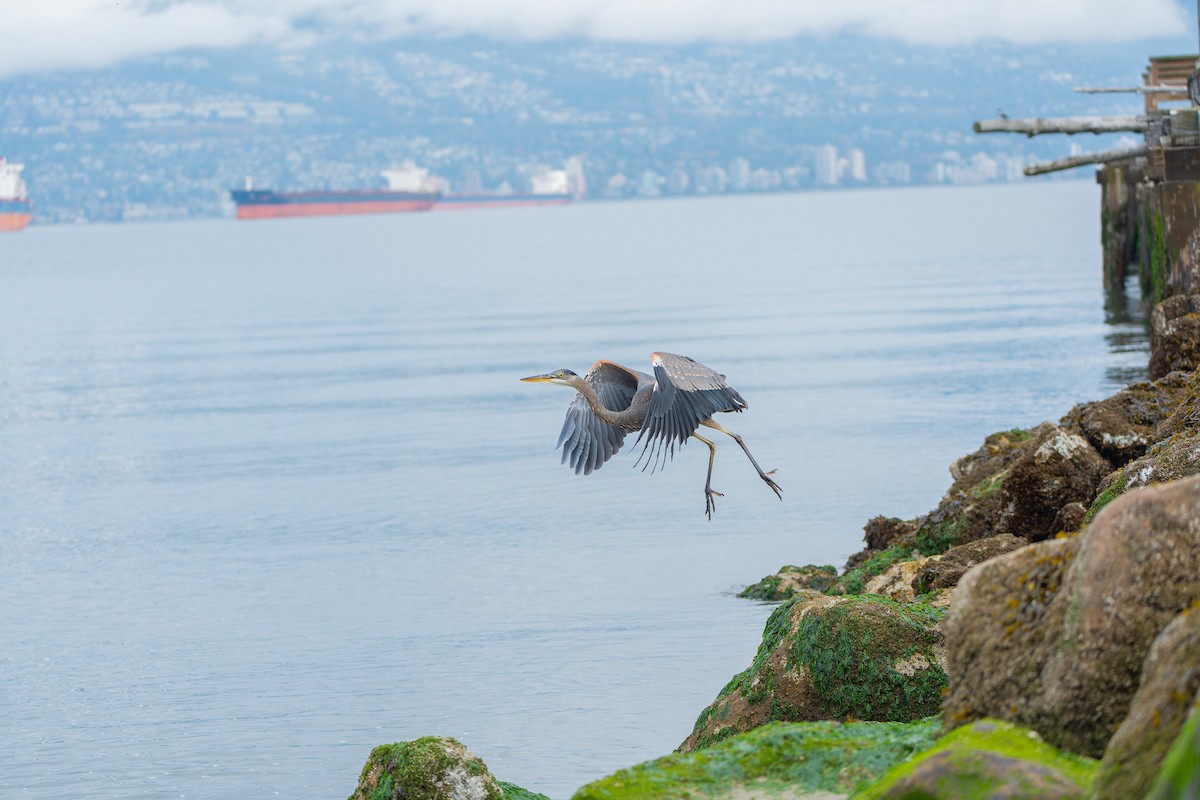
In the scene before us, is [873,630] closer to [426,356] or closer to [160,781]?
[160,781]

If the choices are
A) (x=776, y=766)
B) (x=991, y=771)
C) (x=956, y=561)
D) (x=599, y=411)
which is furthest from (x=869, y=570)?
(x=991, y=771)

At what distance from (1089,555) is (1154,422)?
8.01 meters

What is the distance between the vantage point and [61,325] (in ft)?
170

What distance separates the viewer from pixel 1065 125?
2725 centimetres

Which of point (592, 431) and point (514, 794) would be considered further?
point (592, 431)

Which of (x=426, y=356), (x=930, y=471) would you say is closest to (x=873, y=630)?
(x=930, y=471)

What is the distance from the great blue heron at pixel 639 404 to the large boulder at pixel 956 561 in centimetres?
117

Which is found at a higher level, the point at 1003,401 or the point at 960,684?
the point at 960,684

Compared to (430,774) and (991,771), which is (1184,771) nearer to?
(991,771)

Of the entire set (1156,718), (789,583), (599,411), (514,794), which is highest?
(1156,718)

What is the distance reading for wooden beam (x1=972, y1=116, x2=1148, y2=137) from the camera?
27.1 meters

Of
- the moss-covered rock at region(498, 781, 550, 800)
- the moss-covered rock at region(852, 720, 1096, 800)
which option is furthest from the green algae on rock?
the moss-covered rock at region(498, 781, 550, 800)

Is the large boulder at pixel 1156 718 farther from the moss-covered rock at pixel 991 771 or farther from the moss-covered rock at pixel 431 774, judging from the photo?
the moss-covered rock at pixel 431 774

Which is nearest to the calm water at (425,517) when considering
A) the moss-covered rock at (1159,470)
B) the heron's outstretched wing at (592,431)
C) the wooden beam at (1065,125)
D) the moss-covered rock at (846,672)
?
the heron's outstretched wing at (592,431)
